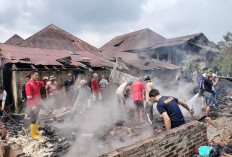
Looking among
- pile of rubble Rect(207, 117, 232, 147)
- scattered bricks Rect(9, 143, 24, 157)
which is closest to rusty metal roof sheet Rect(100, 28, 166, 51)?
pile of rubble Rect(207, 117, 232, 147)

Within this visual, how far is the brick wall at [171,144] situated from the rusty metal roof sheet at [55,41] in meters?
13.5

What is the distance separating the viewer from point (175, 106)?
3535mm

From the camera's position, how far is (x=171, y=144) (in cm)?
305

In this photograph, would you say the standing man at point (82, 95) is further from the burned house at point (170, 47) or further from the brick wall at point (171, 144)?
the burned house at point (170, 47)

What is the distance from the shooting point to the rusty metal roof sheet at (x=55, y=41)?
1493 cm

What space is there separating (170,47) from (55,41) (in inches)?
466

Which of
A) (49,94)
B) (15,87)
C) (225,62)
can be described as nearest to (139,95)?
(49,94)

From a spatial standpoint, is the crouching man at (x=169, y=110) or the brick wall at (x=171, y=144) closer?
the brick wall at (x=171, y=144)

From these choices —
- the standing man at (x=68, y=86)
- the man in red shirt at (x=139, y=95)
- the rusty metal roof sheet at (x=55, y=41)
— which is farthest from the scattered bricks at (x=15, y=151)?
the rusty metal roof sheet at (x=55, y=41)

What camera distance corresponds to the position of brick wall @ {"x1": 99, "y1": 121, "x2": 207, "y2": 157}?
2533 millimetres

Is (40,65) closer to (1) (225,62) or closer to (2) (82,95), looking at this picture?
(2) (82,95)

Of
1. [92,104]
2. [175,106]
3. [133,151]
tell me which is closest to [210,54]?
[92,104]

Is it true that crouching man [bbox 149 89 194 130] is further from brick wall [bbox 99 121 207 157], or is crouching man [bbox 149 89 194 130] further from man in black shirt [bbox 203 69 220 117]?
man in black shirt [bbox 203 69 220 117]

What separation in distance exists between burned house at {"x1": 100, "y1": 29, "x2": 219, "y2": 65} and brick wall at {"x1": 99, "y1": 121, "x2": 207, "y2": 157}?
49.8 ft
